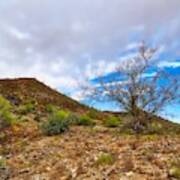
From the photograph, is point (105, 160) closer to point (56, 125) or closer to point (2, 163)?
point (2, 163)

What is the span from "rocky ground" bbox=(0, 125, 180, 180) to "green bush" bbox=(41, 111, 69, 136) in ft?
1.48

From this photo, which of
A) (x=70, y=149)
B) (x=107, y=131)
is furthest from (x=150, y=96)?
(x=70, y=149)

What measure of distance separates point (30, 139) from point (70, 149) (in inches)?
120

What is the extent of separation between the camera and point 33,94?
35969mm

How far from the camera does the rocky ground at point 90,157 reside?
14.0m

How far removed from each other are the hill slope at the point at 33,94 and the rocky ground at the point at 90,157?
11469 mm

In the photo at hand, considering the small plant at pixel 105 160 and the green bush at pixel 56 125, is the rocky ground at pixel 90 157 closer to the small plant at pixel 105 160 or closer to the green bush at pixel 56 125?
the small plant at pixel 105 160

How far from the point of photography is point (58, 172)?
1486 centimetres

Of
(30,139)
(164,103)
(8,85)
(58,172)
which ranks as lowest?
(58,172)

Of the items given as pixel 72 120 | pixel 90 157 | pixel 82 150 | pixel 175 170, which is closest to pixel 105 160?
pixel 90 157

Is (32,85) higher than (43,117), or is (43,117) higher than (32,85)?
(32,85)

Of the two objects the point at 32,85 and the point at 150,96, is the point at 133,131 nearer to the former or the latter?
the point at 150,96

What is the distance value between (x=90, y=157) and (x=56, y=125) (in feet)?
16.6

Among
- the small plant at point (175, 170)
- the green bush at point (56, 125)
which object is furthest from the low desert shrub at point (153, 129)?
the small plant at point (175, 170)
